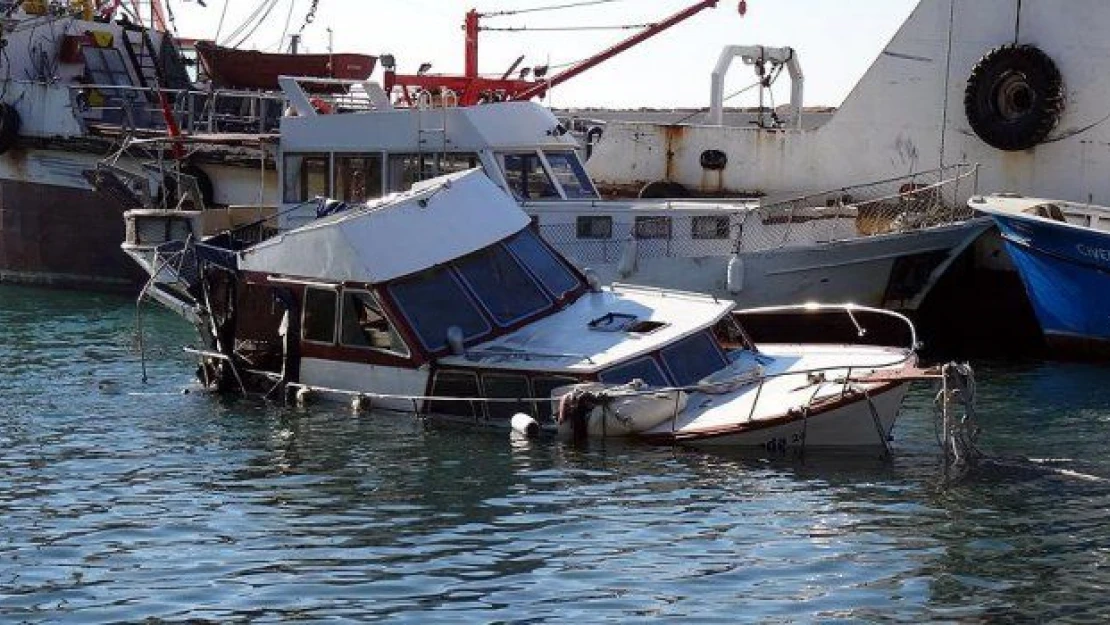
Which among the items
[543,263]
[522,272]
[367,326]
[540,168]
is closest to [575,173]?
[540,168]

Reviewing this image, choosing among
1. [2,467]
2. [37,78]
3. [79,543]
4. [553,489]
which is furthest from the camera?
[37,78]

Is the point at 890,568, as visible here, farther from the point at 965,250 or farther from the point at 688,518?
the point at 965,250

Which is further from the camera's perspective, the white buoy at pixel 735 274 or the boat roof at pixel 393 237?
the white buoy at pixel 735 274

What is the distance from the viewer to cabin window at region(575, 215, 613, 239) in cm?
2831

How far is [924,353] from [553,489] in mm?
12650

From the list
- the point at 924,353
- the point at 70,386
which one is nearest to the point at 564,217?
the point at 924,353

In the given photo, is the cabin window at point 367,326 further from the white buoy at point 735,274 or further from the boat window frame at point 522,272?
the white buoy at point 735,274

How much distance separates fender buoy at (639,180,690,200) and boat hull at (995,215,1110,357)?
891 centimetres

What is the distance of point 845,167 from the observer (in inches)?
1347

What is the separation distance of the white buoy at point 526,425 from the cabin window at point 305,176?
1077cm

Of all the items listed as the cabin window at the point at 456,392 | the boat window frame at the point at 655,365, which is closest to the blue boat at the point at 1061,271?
the boat window frame at the point at 655,365

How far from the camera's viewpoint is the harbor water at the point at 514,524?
13.7 m

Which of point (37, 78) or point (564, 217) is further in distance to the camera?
point (37, 78)

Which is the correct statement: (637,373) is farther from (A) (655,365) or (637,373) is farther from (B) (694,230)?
(B) (694,230)
